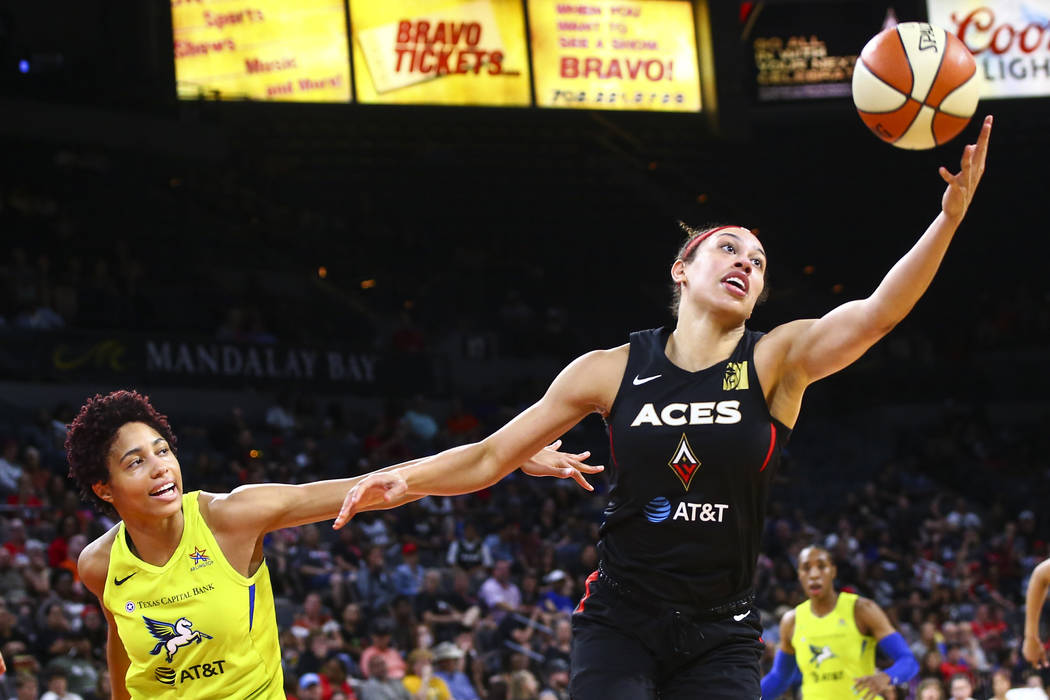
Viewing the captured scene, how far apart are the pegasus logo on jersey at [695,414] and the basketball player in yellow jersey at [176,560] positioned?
717 mm

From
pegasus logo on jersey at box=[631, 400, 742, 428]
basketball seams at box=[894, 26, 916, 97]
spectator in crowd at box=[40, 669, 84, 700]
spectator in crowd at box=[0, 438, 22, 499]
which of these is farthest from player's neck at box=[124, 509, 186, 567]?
spectator in crowd at box=[0, 438, 22, 499]

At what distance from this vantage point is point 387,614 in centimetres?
1244

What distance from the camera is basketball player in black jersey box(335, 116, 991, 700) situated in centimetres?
390

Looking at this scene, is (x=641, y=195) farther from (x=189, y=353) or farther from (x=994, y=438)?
(x=189, y=353)

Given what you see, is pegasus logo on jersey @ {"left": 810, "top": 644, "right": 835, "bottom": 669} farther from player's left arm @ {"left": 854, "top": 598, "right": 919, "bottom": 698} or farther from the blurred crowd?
the blurred crowd

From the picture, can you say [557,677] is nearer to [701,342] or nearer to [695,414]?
[701,342]

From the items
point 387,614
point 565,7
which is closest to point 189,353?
point 387,614

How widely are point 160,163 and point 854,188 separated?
13487 mm

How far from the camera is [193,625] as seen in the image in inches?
172

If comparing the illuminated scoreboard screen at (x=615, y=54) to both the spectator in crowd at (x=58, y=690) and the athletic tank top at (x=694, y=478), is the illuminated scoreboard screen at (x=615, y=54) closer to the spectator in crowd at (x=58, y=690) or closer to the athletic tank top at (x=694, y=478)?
the spectator in crowd at (x=58, y=690)

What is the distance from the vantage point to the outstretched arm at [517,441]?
4.13 metres

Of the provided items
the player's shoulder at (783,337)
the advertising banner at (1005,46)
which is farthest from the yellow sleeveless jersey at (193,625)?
the advertising banner at (1005,46)

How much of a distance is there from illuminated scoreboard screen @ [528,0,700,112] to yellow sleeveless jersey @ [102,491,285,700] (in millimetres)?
17877

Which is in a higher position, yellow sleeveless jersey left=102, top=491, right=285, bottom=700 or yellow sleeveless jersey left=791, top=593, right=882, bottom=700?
yellow sleeveless jersey left=102, top=491, right=285, bottom=700
